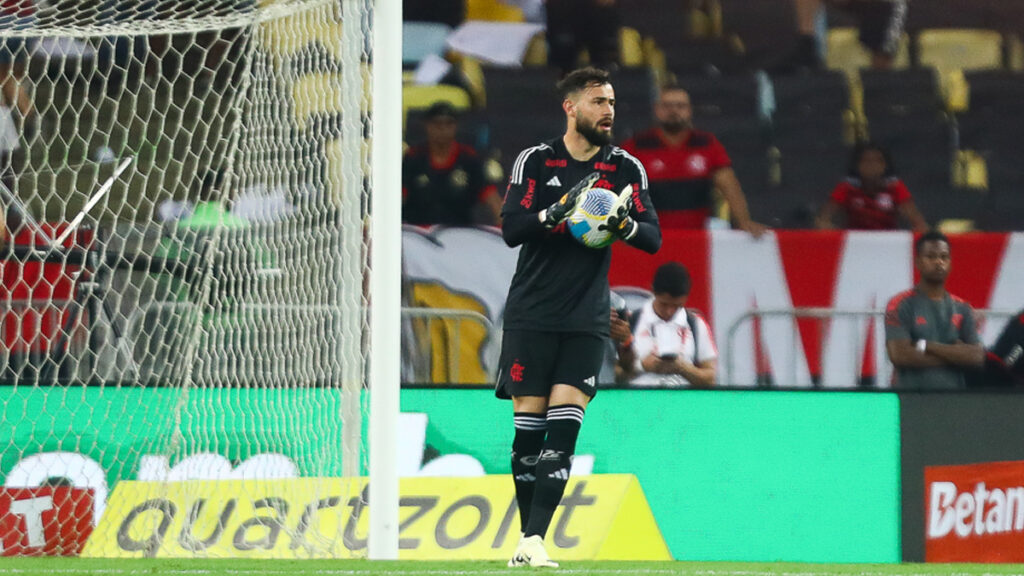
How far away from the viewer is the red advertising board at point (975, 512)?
21.7 ft

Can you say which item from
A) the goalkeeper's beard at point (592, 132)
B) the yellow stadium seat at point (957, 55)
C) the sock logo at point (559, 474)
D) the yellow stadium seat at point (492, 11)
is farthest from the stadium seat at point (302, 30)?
the yellow stadium seat at point (957, 55)

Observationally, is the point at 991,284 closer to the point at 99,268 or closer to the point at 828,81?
the point at 828,81

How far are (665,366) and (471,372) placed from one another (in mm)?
1019

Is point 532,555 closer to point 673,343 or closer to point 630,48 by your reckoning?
point 673,343

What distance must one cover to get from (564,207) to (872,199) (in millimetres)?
4866

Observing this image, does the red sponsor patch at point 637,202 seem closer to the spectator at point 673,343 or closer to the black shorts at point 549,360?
the black shorts at point 549,360

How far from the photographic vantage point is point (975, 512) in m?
6.67

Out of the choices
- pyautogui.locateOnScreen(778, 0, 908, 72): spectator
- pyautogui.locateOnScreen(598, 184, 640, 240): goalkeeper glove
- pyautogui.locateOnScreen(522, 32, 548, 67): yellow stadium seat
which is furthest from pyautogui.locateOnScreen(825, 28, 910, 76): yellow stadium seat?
pyautogui.locateOnScreen(598, 184, 640, 240): goalkeeper glove

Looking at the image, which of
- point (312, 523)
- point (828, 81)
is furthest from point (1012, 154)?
point (312, 523)

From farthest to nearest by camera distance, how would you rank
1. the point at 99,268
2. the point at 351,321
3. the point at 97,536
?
the point at 99,268
the point at 97,536
the point at 351,321

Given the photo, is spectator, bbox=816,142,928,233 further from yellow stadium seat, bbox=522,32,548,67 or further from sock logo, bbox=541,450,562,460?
sock logo, bbox=541,450,562,460

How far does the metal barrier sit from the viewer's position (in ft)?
25.0

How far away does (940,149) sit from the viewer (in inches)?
399

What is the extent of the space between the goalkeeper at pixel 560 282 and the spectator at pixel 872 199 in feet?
14.1
